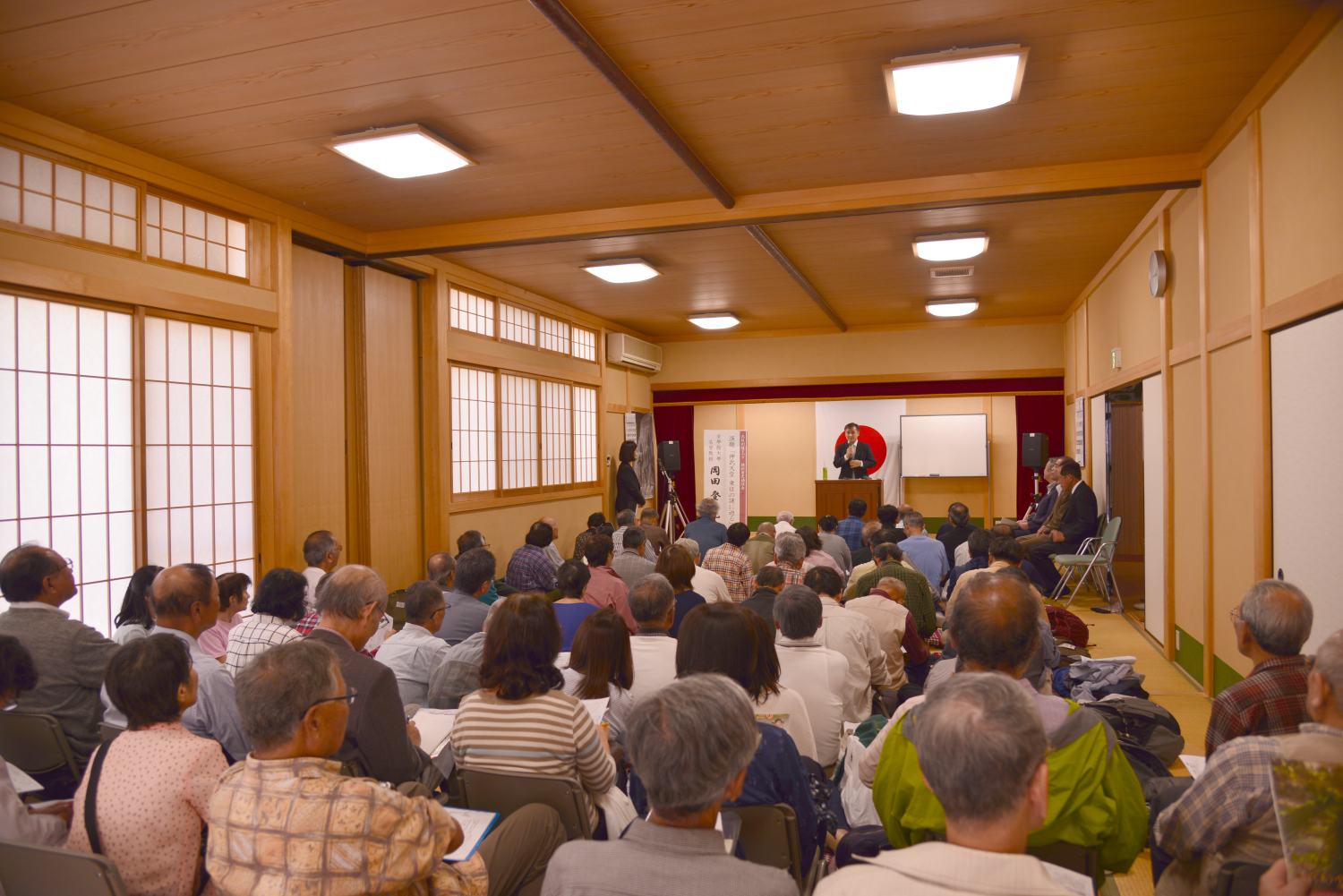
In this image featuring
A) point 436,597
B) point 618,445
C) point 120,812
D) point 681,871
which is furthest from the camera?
point 618,445

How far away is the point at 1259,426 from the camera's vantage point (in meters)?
3.71

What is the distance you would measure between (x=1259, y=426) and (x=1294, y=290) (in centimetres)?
67

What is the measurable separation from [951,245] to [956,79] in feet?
9.98

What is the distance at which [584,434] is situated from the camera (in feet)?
33.0

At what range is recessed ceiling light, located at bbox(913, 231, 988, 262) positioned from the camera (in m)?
6.17

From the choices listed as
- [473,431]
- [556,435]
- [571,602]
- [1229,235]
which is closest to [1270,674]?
[571,602]

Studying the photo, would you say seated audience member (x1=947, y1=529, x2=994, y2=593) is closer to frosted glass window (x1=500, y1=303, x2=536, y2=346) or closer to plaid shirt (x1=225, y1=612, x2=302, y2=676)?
plaid shirt (x1=225, y1=612, x2=302, y2=676)

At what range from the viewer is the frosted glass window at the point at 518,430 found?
26.6ft

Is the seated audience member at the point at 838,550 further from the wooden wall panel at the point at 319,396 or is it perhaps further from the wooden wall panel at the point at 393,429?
the wooden wall panel at the point at 319,396

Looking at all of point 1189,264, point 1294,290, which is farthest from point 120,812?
point 1189,264

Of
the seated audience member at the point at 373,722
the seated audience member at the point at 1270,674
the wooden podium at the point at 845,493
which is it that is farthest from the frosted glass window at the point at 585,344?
the seated audience member at the point at 1270,674

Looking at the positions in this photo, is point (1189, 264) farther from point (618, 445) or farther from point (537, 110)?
point (618, 445)

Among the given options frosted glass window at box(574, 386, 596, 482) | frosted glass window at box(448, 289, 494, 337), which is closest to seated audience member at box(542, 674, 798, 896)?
frosted glass window at box(448, 289, 494, 337)

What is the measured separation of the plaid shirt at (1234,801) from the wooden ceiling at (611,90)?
8.83ft
